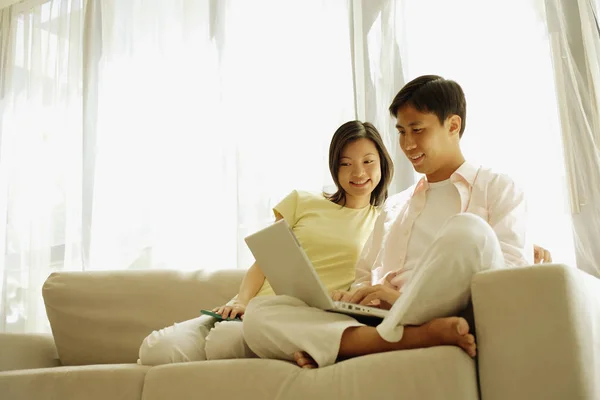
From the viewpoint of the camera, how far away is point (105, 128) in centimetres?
325

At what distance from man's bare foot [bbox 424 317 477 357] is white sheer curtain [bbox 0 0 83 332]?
2336 millimetres

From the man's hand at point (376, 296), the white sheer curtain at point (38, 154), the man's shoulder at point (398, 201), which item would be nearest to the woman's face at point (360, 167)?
the man's shoulder at point (398, 201)

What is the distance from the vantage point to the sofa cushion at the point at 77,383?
163 centimetres

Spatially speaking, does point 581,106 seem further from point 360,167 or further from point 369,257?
point 369,257

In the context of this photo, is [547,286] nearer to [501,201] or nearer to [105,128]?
[501,201]

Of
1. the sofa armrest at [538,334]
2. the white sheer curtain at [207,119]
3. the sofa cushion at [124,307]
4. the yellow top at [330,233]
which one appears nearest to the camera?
the sofa armrest at [538,334]

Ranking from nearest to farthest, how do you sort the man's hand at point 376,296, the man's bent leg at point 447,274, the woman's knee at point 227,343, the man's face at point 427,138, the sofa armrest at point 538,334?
the sofa armrest at point 538,334 → the man's bent leg at point 447,274 → the man's hand at point 376,296 → the woman's knee at point 227,343 → the man's face at point 427,138

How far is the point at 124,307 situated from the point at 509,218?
1285 mm

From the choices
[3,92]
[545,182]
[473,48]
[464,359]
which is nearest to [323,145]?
[473,48]

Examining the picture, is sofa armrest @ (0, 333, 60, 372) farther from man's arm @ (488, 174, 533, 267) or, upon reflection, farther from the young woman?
man's arm @ (488, 174, 533, 267)

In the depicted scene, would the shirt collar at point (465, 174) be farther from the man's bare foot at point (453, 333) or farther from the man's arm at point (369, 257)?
the man's bare foot at point (453, 333)

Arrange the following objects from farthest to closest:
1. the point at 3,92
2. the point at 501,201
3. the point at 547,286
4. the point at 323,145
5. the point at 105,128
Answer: the point at 3,92 → the point at 105,128 → the point at 323,145 → the point at 501,201 → the point at 547,286

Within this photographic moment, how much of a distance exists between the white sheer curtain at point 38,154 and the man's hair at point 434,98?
200cm

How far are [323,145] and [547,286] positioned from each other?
156cm
